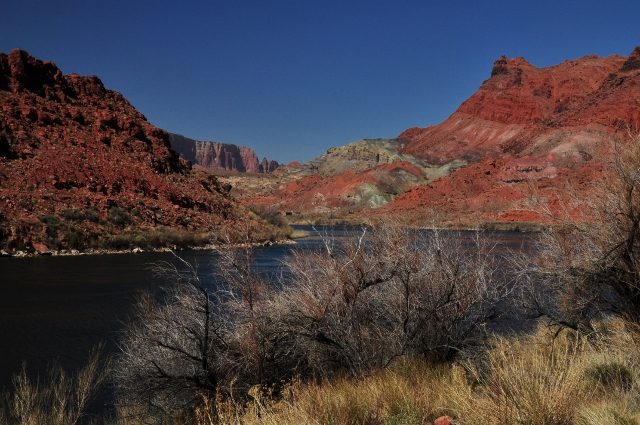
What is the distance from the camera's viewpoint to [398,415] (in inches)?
175

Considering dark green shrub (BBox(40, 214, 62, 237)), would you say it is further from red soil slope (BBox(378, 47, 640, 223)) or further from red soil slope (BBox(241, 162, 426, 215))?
red soil slope (BBox(241, 162, 426, 215))

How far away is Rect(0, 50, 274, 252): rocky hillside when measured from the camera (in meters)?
29.3

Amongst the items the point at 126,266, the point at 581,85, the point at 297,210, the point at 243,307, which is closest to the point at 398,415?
the point at 243,307

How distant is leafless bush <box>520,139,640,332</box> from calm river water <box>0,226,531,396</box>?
0.90 m

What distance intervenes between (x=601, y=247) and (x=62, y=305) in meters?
15.0

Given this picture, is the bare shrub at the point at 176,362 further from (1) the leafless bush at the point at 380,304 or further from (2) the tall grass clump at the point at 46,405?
(1) the leafless bush at the point at 380,304

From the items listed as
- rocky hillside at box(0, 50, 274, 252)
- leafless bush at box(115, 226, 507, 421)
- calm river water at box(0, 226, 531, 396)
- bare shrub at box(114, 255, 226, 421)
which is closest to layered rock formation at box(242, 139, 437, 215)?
rocky hillside at box(0, 50, 274, 252)

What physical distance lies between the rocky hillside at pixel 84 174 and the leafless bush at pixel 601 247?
21.2m

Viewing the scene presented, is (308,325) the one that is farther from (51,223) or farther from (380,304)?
(51,223)

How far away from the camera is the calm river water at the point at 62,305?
34.6 ft

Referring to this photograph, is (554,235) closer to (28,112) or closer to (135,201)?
(135,201)

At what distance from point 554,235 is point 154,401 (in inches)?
269

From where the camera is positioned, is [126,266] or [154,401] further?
[126,266]

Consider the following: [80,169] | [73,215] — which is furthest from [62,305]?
[80,169]
